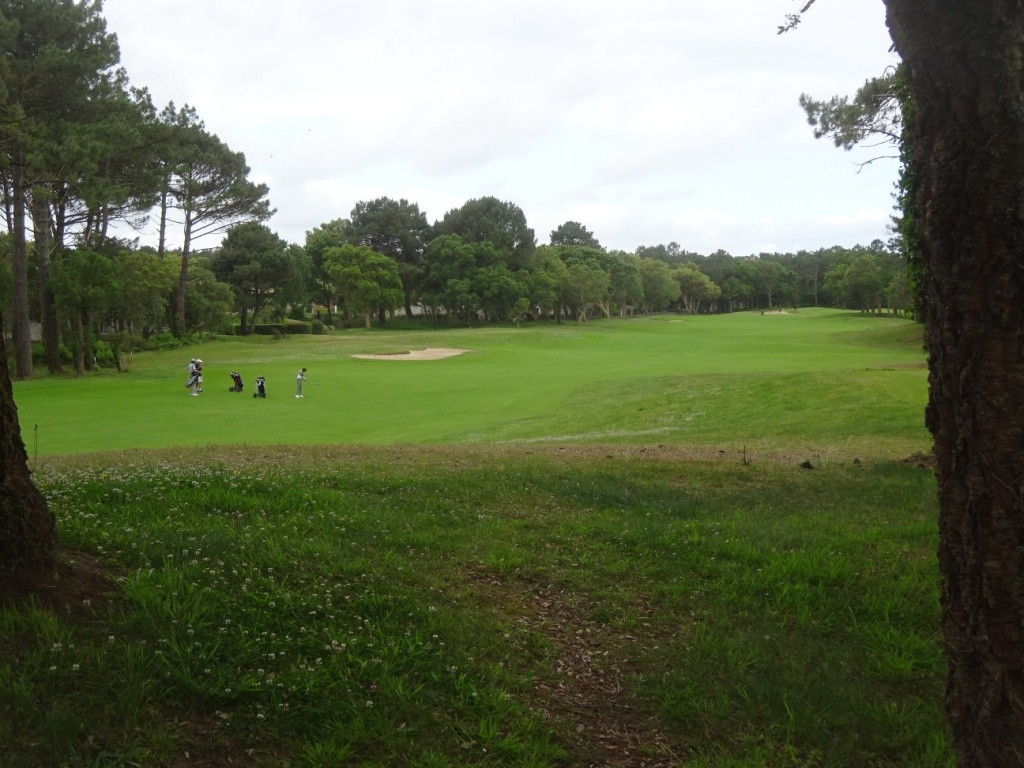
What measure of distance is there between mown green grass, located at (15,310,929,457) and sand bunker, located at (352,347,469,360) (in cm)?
145

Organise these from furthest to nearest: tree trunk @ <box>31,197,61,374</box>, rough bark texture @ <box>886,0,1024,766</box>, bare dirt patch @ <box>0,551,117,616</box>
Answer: tree trunk @ <box>31,197,61,374</box> → bare dirt patch @ <box>0,551,117,616</box> → rough bark texture @ <box>886,0,1024,766</box>

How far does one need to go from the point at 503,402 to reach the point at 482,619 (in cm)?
2643

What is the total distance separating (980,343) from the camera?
11.1ft

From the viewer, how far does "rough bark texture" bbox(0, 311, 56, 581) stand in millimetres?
4449

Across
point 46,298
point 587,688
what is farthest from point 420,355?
point 587,688

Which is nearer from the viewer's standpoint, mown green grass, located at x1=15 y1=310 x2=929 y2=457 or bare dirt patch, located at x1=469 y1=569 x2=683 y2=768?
bare dirt patch, located at x1=469 y1=569 x2=683 y2=768

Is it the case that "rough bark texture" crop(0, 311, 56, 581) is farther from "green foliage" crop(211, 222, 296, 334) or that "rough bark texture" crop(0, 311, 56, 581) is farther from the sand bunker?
"green foliage" crop(211, 222, 296, 334)

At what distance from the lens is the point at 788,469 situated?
11.8m

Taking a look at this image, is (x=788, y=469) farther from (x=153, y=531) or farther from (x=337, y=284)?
(x=337, y=284)

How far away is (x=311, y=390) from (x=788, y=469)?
26090 millimetres

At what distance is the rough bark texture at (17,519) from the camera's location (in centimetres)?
445

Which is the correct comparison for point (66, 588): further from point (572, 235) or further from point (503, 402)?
point (572, 235)

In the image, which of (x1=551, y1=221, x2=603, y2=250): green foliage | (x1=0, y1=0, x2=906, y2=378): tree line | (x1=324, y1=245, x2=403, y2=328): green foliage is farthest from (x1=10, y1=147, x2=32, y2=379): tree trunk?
(x1=551, y1=221, x2=603, y2=250): green foliage

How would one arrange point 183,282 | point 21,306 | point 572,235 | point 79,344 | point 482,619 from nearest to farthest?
point 482,619 < point 21,306 < point 79,344 < point 183,282 < point 572,235
